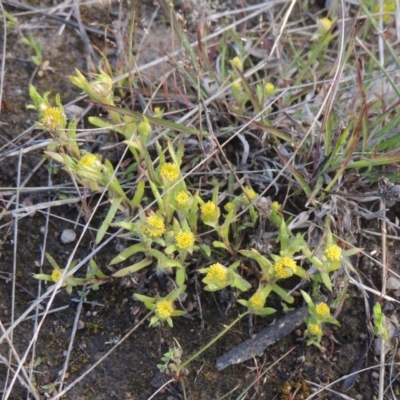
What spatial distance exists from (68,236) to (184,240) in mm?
437

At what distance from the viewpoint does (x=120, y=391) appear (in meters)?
1.44

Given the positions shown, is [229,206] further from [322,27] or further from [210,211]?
[322,27]

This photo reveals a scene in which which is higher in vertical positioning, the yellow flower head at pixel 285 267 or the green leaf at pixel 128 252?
the yellow flower head at pixel 285 267

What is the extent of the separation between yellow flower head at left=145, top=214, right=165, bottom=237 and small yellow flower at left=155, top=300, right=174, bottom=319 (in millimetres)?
198

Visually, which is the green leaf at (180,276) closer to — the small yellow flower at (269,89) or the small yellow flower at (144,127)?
the small yellow flower at (144,127)

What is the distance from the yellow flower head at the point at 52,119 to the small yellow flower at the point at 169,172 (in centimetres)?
34

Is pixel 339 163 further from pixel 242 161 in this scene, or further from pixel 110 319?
pixel 110 319

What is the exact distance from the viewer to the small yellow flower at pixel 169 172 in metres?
1.46

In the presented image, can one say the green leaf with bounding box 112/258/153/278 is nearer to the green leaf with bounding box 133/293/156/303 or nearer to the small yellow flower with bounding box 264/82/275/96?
the green leaf with bounding box 133/293/156/303

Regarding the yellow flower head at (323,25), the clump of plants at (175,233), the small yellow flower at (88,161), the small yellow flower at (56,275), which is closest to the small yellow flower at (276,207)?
the clump of plants at (175,233)

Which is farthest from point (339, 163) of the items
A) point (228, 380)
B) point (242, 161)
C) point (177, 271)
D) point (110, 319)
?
point (110, 319)

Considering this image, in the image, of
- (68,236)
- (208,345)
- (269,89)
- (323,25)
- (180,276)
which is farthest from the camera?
(323,25)

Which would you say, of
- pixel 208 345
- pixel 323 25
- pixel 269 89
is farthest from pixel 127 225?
pixel 323 25

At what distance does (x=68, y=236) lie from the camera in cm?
164
